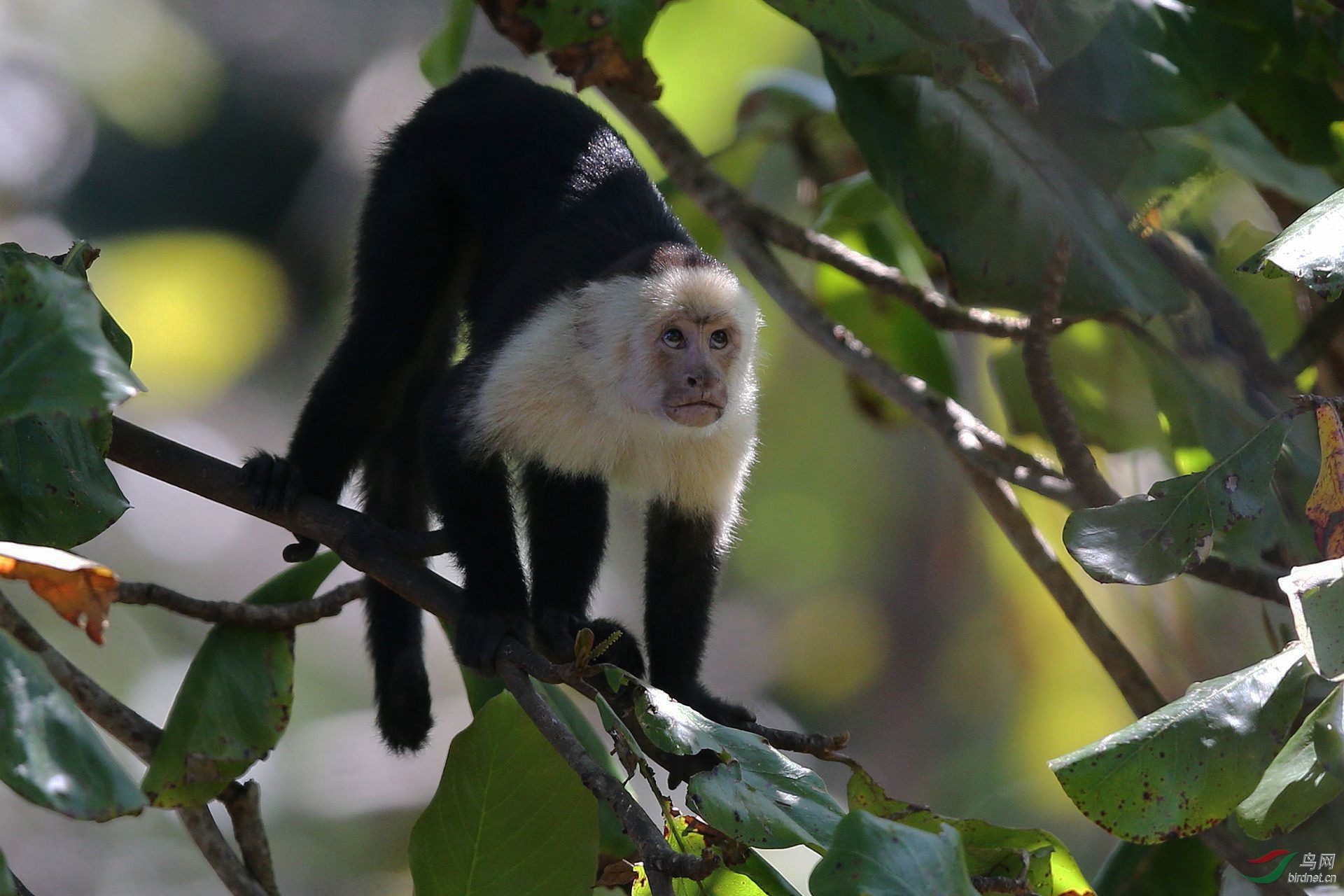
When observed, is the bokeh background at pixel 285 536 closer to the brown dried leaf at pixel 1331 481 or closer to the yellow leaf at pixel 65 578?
the brown dried leaf at pixel 1331 481

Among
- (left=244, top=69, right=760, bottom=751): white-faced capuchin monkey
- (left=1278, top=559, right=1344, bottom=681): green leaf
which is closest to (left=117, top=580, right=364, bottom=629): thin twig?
(left=244, top=69, right=760, bottom=751): white-faced capuchin monkey

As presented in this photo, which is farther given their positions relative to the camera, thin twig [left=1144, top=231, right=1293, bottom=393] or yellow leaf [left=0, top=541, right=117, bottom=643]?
thin twig [left=1144, top=231, right=1293, bottom=393]

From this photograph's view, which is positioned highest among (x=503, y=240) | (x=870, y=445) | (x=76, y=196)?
(x=76, y=196)

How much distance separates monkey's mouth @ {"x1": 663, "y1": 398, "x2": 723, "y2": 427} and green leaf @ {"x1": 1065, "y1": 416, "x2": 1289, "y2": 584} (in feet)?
2.65

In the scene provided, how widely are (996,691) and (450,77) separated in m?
4.51

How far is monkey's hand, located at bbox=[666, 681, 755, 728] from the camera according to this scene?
5.83 feet

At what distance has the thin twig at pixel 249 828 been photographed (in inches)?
58.5

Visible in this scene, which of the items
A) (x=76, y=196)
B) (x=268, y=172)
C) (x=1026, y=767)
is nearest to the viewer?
(x=1026, y=767)

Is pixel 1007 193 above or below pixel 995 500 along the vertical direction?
above

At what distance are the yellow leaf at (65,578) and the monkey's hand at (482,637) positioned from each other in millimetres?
659

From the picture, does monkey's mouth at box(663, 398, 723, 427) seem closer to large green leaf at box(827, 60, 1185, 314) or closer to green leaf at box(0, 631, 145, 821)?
large green leaf at box(827, 60, 1185, 314)

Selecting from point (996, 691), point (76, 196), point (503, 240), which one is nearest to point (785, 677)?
point (996, 691)

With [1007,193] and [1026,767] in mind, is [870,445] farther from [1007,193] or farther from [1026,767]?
[1007,193]

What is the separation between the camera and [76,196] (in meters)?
5.28
